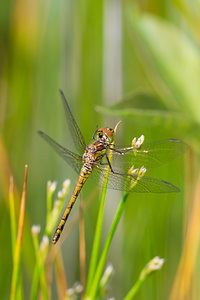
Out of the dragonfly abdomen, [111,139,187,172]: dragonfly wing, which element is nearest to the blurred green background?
[111,139,187,172]: dragonfly wing

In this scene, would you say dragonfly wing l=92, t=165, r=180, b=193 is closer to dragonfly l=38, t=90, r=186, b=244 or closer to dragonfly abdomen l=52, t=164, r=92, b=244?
dragonfly l=38, t=90, r=186, b=244

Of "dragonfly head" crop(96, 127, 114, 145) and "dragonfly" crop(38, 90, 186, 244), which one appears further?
"dragonfly head" crop(96, 127, 114, 145)

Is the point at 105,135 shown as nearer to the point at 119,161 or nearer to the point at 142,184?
the point at 119,161

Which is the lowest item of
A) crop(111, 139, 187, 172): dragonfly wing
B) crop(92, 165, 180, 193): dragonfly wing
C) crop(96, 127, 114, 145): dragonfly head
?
crop(92, 165, 180, 193): dragonfly wing

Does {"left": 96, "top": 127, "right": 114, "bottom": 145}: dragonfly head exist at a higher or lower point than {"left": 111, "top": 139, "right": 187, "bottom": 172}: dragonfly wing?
higher

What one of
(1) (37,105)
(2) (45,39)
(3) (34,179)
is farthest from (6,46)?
(3) (34,179)

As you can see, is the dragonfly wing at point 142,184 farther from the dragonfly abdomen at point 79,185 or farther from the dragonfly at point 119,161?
the dragonfly abdomen at point 79,185
